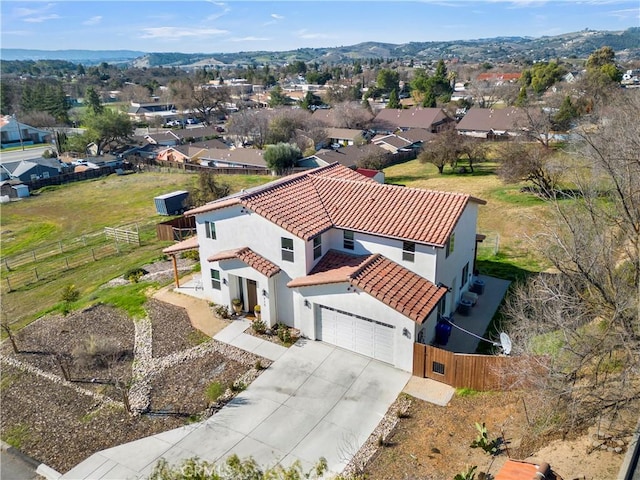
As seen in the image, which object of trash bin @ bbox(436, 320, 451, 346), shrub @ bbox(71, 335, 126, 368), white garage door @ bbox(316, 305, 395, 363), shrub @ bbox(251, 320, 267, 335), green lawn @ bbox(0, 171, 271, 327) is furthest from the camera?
green lawn @ bbox(0, 171, 271, 327)

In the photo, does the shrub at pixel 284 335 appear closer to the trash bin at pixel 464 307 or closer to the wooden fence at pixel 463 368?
the wooden fence at pixel 463 368

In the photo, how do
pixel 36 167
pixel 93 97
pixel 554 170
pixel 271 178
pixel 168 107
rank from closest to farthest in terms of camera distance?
pixel 554 170 → pixel 271 178 → pixel 36 167 → pixel 93 97 → pixel 168 107

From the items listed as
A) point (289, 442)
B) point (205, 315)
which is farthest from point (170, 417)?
point (205, 315)

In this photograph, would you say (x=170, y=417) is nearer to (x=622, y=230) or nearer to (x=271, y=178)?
(x=622, y=230)

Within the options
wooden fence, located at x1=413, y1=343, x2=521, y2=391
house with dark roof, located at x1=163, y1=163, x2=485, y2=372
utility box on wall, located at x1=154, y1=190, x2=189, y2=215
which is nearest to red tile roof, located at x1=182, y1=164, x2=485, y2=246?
house with dark roof, located at x1=163, y1=163, x2=485, y2=372

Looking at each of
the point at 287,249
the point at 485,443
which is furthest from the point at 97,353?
the point at 485,443

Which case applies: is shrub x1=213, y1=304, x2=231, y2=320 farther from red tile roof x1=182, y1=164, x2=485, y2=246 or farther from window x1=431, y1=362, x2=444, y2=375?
window x1=431, y1=362, x2=444, y2=375
